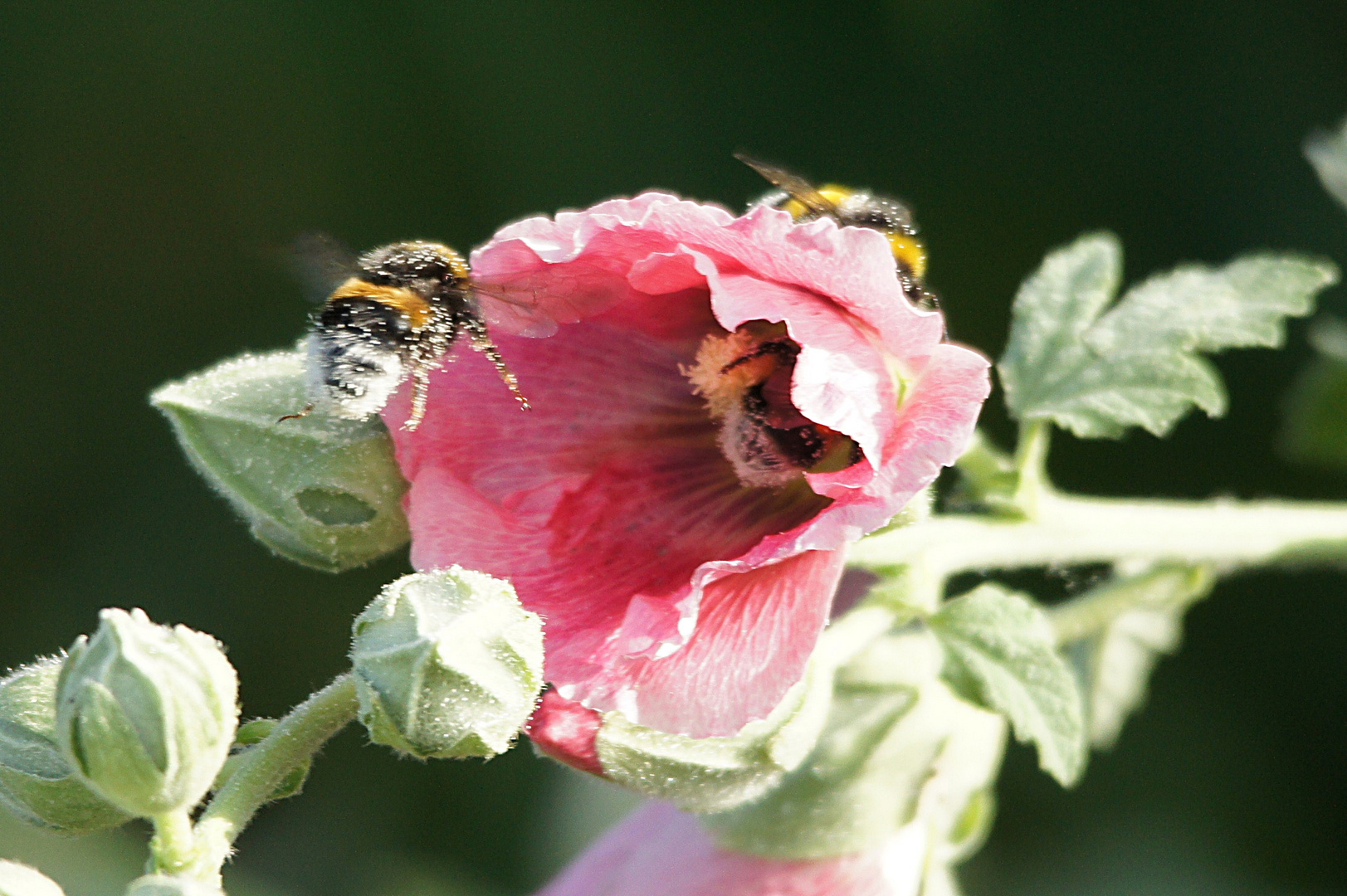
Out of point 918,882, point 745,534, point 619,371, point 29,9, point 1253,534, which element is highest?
point 29,9

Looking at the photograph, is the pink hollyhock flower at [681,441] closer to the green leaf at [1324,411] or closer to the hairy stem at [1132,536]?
the hairy stem at [1132,536]

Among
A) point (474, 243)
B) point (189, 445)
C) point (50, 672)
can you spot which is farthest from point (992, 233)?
point (50, 672)

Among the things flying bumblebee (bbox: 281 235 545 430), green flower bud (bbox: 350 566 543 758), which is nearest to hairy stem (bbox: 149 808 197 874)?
green flower bud (bbox: 350 566 543 758)

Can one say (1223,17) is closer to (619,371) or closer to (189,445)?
(619,371)

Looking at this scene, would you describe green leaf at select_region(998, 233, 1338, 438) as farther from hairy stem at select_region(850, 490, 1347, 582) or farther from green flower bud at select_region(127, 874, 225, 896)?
green flower bud at select_region(127, 874, 225, 896)

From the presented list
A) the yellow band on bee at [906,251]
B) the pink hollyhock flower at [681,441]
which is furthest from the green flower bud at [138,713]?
the yellow band on bee at [906,251]

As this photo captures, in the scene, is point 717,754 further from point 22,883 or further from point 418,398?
point 22,883
